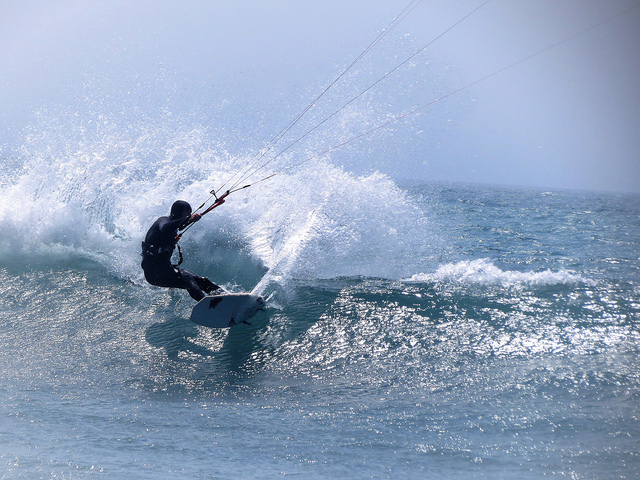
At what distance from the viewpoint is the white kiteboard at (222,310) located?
20.1ft

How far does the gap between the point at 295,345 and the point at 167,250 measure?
2.17m

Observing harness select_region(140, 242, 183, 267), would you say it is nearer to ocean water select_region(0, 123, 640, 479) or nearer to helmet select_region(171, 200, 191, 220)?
helmet select_region(171, 200, 191, 220)

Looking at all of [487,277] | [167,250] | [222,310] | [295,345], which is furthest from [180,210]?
[487,277]

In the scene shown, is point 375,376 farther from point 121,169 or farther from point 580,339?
point 121,169

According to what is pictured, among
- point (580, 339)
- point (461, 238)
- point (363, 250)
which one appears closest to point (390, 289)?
point (363, 250)

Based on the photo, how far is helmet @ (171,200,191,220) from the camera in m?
6.46

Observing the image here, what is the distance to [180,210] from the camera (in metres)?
6.49

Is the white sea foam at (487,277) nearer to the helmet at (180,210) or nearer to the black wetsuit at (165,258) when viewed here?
the black wetsuit at (165,258)

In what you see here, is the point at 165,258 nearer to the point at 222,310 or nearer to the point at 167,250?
the point at 167,250

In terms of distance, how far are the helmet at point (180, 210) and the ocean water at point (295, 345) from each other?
143 centimetres

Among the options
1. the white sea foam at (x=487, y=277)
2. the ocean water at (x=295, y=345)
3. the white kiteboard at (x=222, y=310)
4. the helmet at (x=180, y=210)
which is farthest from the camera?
the white sea foam at (x=487, y=277)

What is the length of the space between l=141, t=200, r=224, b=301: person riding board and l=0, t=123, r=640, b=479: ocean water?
1.76 ft

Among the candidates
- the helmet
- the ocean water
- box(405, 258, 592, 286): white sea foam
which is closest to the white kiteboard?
the ocean water

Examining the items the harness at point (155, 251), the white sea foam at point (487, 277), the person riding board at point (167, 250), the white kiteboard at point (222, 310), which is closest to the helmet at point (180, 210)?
the person riding board at point (167, 250)
